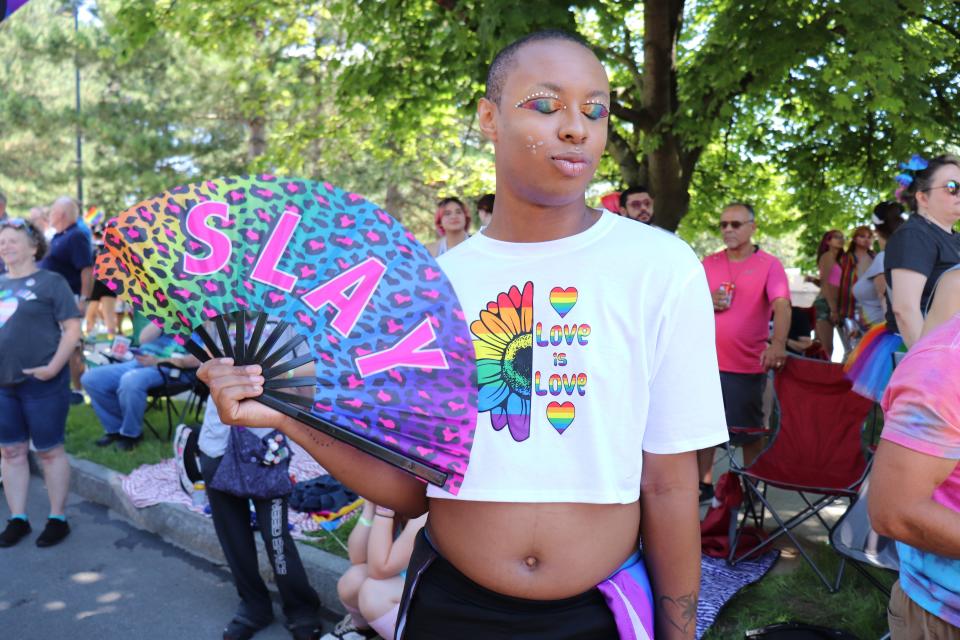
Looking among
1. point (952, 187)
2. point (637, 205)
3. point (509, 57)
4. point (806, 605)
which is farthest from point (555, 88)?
point (637, 205)

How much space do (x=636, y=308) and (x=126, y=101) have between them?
92.1ft

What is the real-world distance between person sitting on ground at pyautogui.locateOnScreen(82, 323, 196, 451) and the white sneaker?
4.53m

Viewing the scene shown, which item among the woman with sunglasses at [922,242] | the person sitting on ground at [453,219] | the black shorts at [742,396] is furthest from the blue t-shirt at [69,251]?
the woman with sunglasses at [922,242]

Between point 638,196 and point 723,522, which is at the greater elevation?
point 638,196

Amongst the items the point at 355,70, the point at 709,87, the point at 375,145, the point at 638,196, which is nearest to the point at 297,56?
the point at 375,145

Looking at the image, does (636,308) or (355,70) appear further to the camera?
(355,70)

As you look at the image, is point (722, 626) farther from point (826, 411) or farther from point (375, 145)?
point (375, 145)

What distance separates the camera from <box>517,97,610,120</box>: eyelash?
1.79 m

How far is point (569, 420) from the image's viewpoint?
1.70 m

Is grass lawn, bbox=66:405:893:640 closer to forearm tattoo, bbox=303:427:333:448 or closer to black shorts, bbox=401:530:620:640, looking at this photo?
black shorts, bbox=401:530:620:640

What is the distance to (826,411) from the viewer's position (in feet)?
17.9

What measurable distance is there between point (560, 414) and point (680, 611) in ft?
1.55

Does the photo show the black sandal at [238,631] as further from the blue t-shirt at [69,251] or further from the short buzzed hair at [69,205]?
the short buzzed hair at [69,205]

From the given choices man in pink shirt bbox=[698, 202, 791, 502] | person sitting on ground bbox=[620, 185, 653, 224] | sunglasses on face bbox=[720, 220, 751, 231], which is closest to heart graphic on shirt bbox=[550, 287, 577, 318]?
man in pink shirt bbox=[698, 202, 791, 502]
